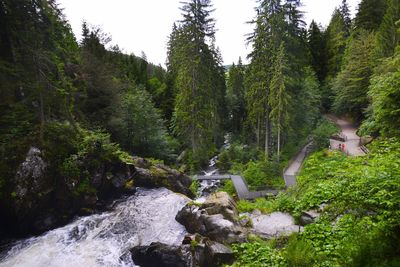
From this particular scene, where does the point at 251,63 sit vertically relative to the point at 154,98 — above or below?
above

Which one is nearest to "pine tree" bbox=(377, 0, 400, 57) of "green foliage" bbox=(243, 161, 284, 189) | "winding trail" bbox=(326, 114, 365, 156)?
"winding trail" bbox=(326, 114, 365, 156)

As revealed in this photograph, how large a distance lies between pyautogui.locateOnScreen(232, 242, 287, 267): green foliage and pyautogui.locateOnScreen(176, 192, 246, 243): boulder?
59.9 inches

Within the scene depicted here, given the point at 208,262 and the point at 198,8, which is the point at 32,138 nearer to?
the point at 208,262

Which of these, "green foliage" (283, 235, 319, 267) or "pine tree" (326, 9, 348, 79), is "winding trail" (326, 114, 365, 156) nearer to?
"pine tree" (326, 9, 348, 79)

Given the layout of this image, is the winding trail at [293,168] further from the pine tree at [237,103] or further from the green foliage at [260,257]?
the green foliage at [260,257]

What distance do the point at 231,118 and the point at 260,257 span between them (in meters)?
28.2

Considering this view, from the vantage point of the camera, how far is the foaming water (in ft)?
33.8

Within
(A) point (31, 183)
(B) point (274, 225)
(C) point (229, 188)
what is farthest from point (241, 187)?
(A) point (31, 183)

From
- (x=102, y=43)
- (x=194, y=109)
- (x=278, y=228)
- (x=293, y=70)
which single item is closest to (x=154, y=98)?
(x=102, y=43)

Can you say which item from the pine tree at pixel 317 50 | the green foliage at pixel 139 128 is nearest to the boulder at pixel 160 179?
the green foliage at pixel 139 128

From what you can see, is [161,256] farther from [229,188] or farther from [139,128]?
[139,128]

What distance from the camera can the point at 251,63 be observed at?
84.9 feet

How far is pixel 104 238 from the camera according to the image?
11.8 m

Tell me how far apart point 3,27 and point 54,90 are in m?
4.05
